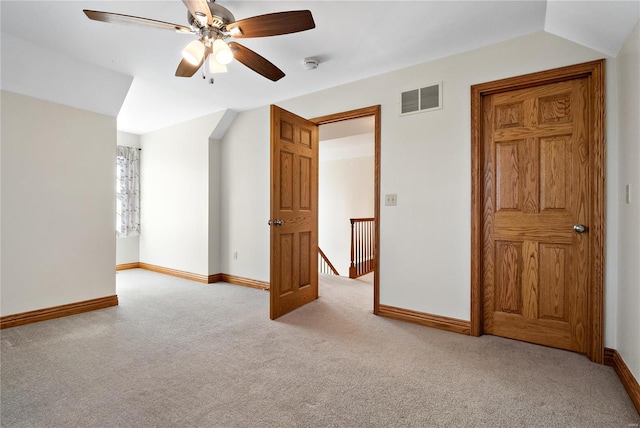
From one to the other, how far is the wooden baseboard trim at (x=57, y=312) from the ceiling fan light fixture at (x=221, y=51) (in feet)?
9.54

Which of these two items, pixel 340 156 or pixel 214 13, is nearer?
pixel 214 13

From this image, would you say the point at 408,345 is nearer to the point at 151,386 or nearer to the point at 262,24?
the point at 151,386

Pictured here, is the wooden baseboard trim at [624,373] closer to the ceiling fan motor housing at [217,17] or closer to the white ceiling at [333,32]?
the white ceiling at [333,32]

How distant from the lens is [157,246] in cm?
526

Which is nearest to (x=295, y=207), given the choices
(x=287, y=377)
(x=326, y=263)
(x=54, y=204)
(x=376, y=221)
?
(x=376, y=221)

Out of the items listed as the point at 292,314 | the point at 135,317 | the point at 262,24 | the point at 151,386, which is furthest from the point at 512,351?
the point at 135,317

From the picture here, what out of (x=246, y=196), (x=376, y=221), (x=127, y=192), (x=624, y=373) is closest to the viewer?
(x=624, y=373)

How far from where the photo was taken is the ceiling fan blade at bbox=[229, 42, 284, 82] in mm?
2045

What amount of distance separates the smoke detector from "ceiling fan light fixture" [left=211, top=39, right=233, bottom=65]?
0.99 meters

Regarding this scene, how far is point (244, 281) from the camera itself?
429cm

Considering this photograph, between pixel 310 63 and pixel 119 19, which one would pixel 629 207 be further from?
pixel 119 19

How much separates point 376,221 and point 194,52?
2.12 m

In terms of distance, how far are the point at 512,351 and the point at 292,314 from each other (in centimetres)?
191

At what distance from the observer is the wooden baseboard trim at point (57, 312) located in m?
2.73
